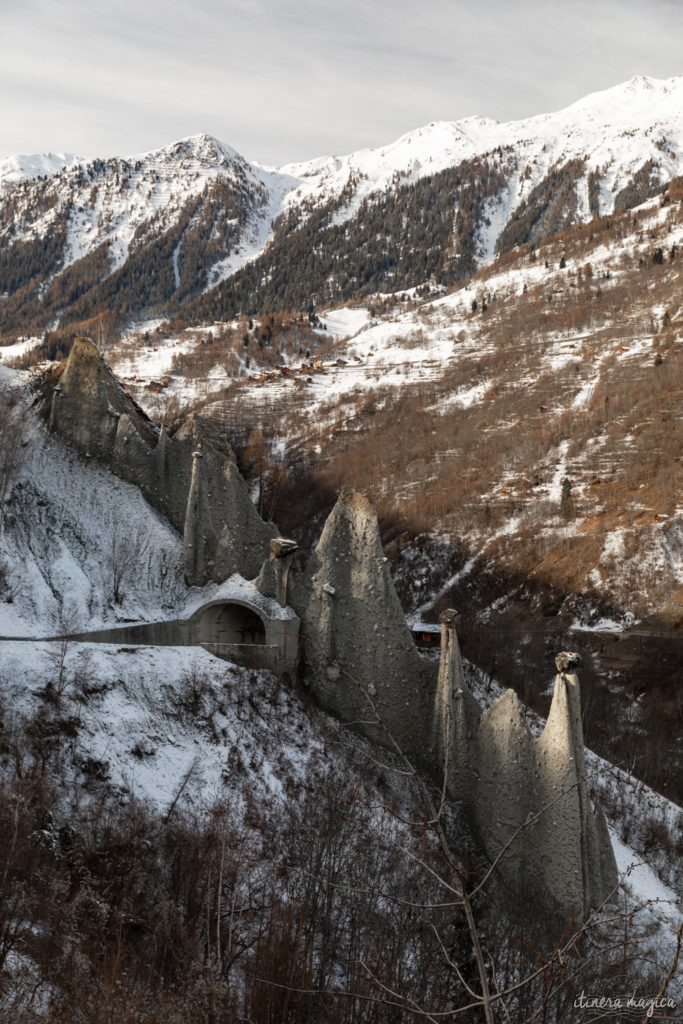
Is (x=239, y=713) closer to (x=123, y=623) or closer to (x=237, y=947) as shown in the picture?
(x=123, y=623)

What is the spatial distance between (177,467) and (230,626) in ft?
26.1

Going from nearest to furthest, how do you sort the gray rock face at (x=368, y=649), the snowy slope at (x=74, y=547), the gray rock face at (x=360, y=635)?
the gray rock face at (x=368, y=649)
the gray rock face at (x=360, y=635)
the snowy slope at (x=74, y=547)

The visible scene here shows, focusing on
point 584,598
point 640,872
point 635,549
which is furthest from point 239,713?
point 635,549

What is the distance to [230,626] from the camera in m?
32.2

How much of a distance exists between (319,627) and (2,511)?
13903 millimetres

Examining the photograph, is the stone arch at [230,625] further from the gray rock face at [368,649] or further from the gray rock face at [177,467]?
the gray rock face at [177,467]

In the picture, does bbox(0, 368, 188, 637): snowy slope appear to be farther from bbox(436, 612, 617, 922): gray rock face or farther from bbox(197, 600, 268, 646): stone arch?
bbox(436, 612, 617, 922): gray rock face

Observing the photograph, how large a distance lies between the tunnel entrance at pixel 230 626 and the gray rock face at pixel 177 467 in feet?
4.79

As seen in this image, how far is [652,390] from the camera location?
125 metres

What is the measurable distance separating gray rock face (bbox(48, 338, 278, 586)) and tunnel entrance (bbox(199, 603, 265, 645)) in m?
1.46

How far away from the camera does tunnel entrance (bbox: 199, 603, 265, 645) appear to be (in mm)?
31391

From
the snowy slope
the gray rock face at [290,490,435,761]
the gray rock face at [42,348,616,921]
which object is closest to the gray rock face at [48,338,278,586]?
the gray rock face at [42,348,616,921]

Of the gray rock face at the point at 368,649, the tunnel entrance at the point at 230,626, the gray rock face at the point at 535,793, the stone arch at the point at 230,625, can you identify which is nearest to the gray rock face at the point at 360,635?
the gray rock face at the point at 368,649

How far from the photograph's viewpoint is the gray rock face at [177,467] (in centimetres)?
3178
